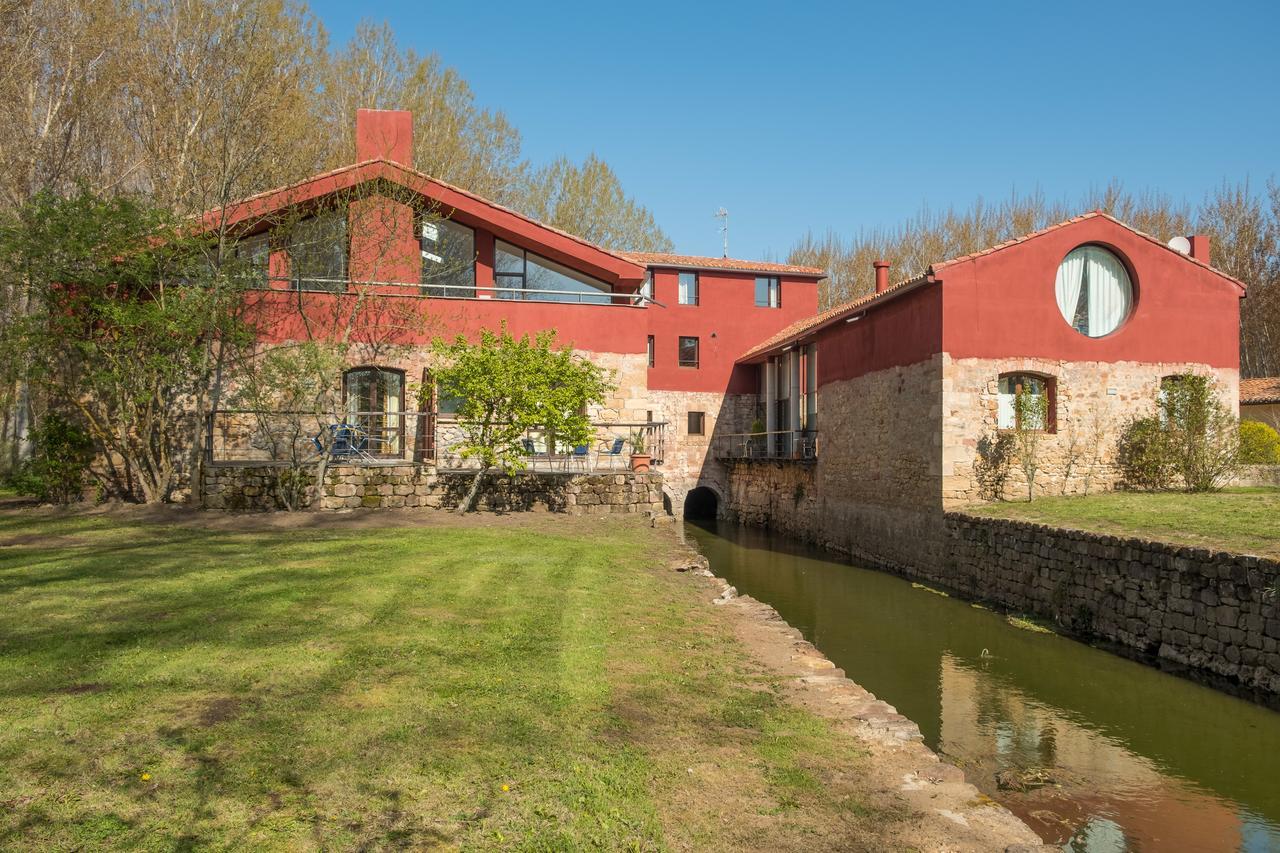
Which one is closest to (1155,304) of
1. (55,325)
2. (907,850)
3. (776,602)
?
(776,602)

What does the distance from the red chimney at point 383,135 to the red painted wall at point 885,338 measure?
36.3 ft

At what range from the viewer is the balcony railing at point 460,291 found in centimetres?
1652

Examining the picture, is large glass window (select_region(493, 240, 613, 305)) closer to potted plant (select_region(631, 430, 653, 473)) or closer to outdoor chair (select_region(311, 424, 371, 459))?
potted plant (select_region(631, 430, 653, 473))

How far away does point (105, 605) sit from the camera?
636 cm

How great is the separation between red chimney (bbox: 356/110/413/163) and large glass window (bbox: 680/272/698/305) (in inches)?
569

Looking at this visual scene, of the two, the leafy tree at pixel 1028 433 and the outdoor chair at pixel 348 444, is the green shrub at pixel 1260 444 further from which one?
the outdoor chair at pixel 348 444

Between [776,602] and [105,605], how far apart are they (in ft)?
33.7

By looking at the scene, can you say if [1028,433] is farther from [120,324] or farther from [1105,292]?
[120,324]

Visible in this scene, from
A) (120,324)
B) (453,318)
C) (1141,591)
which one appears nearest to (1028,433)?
(1141,591)

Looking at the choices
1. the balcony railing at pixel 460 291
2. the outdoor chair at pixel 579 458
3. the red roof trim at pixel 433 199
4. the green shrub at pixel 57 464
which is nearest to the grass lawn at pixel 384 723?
the green shrub at pixel 57 464

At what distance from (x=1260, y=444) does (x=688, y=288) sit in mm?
18281

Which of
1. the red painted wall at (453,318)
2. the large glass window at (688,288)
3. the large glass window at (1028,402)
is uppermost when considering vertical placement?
the large glass window at (688,288)

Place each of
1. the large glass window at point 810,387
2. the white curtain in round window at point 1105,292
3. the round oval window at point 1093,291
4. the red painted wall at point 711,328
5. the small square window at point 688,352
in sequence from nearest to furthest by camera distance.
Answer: the round oval window at point 1093,291 < the white curtain in round window at point 1105,292 < the large glass window at point 810,387 < the red painted wall at point 711,328 < the small square window at point 688,352

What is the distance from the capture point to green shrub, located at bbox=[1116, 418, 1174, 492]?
642 inches
